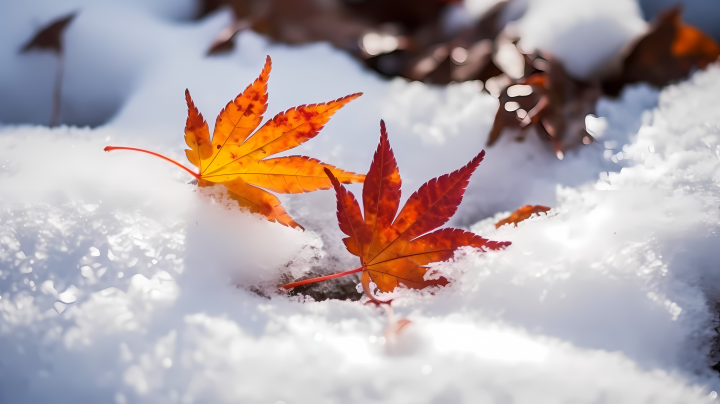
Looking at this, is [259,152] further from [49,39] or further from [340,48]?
[49,39]

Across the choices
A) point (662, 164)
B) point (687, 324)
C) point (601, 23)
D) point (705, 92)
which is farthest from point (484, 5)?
point (687, 324)

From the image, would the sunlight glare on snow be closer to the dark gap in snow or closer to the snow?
the snow

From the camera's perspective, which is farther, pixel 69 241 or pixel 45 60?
pixel 45 60

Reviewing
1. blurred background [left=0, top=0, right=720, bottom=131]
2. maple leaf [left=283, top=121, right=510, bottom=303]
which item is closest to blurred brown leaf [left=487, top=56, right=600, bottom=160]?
blurred background [left=0, top=0, right=720, bottom=131]

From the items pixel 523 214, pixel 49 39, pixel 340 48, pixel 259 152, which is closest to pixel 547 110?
pixel 523 214

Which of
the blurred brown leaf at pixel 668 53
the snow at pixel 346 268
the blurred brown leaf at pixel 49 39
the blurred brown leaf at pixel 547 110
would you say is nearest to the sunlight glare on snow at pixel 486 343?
the snow at pixel 346 268

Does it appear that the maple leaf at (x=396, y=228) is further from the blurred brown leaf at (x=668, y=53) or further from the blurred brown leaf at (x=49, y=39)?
the blurred brown leaf at (x=49, y=39)

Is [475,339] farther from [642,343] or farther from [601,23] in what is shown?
[601,23]
